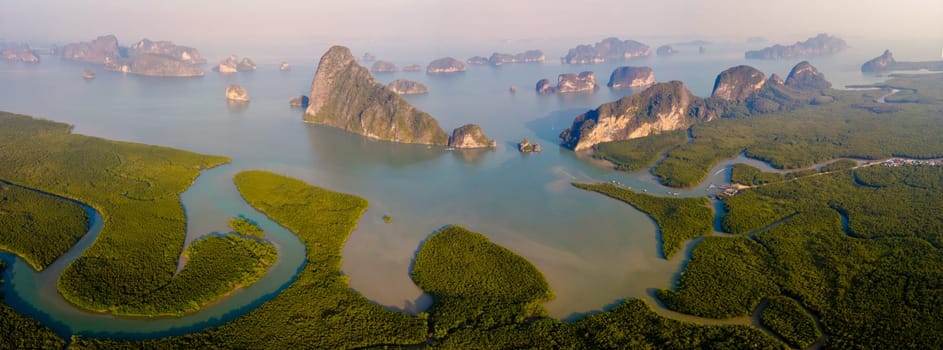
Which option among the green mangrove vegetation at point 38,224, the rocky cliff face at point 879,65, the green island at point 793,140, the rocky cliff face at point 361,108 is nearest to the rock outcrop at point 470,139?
the rocky cliff face at point 361,108

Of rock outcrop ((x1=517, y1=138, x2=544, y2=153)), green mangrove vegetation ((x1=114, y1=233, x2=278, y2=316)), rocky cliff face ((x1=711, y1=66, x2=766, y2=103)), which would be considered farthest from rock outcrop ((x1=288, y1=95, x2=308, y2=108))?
rocky cliff face ((x1=711, y1=66, x2=766, y2=103))

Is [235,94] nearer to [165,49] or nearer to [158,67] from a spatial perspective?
[158,67]

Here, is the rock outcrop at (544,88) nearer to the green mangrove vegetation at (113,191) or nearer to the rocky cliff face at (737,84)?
the rocky cliff face at (737,84)

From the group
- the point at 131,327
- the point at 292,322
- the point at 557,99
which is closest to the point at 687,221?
the point at 292,322

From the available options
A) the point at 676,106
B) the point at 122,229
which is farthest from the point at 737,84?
the point at 122,229

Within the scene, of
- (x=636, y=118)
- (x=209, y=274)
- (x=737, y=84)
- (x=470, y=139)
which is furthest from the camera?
(x=737, y=84)

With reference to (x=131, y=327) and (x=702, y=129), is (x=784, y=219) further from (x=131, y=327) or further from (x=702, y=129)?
(x=131, y=327)
